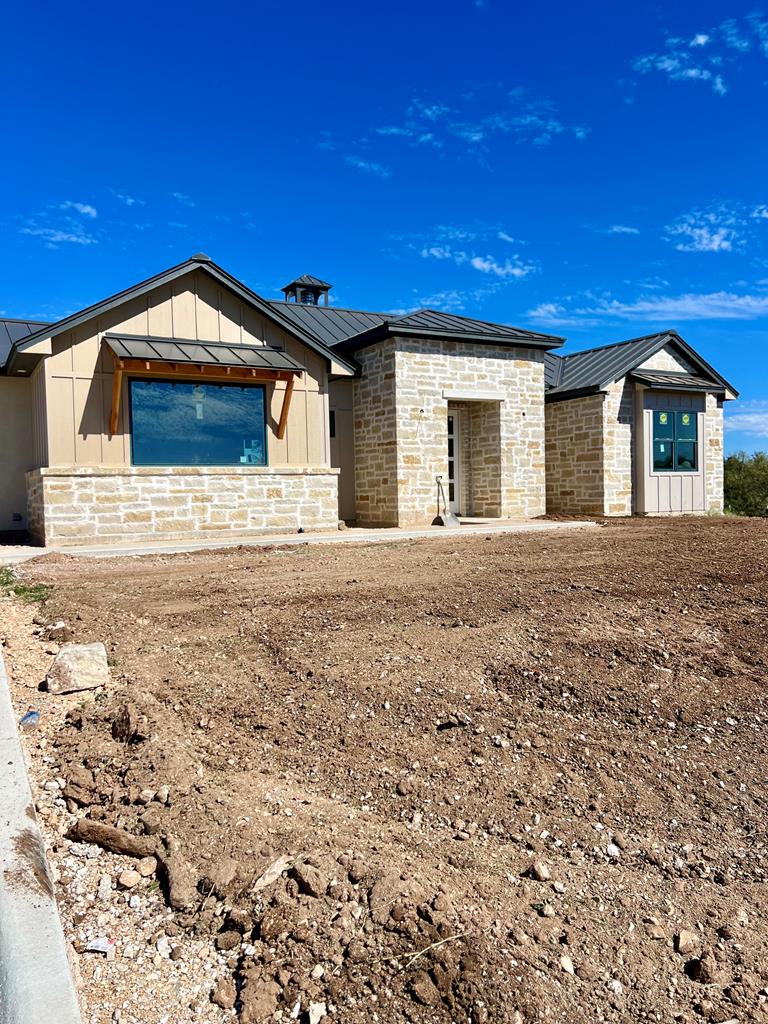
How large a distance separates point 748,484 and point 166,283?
85.0 ft

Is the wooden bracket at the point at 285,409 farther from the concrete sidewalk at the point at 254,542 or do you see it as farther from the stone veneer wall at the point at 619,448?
Result: the stone veneer wall at the point at 619,448

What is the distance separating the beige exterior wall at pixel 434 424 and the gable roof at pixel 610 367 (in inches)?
59.6

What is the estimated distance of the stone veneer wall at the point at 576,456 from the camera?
1723cm

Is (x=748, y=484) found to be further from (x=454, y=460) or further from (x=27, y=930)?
(x=27, y=930)

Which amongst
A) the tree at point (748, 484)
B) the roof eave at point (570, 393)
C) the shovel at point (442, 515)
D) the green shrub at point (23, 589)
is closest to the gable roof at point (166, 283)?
the shovel at point (442, 515)

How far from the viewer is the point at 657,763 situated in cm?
320

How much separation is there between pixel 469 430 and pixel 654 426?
478 cm

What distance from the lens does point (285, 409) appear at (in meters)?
13.2

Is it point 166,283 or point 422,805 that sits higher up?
point 166,283

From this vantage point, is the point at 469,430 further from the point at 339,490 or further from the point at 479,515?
the point at 339,490

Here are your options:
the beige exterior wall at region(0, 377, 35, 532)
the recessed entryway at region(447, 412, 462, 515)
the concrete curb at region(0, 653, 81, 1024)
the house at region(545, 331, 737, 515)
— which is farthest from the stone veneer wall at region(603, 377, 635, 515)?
the concrete curb at region(0, 653, 81, 1024)

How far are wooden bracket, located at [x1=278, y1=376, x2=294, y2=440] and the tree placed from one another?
2217 centimetres

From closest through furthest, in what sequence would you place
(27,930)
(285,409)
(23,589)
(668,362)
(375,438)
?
1. (27,930)
2. (23,589)
3. (285,409)
4. (375,438)
5. (668,362)

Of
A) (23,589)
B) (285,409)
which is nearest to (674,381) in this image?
(285,409)
